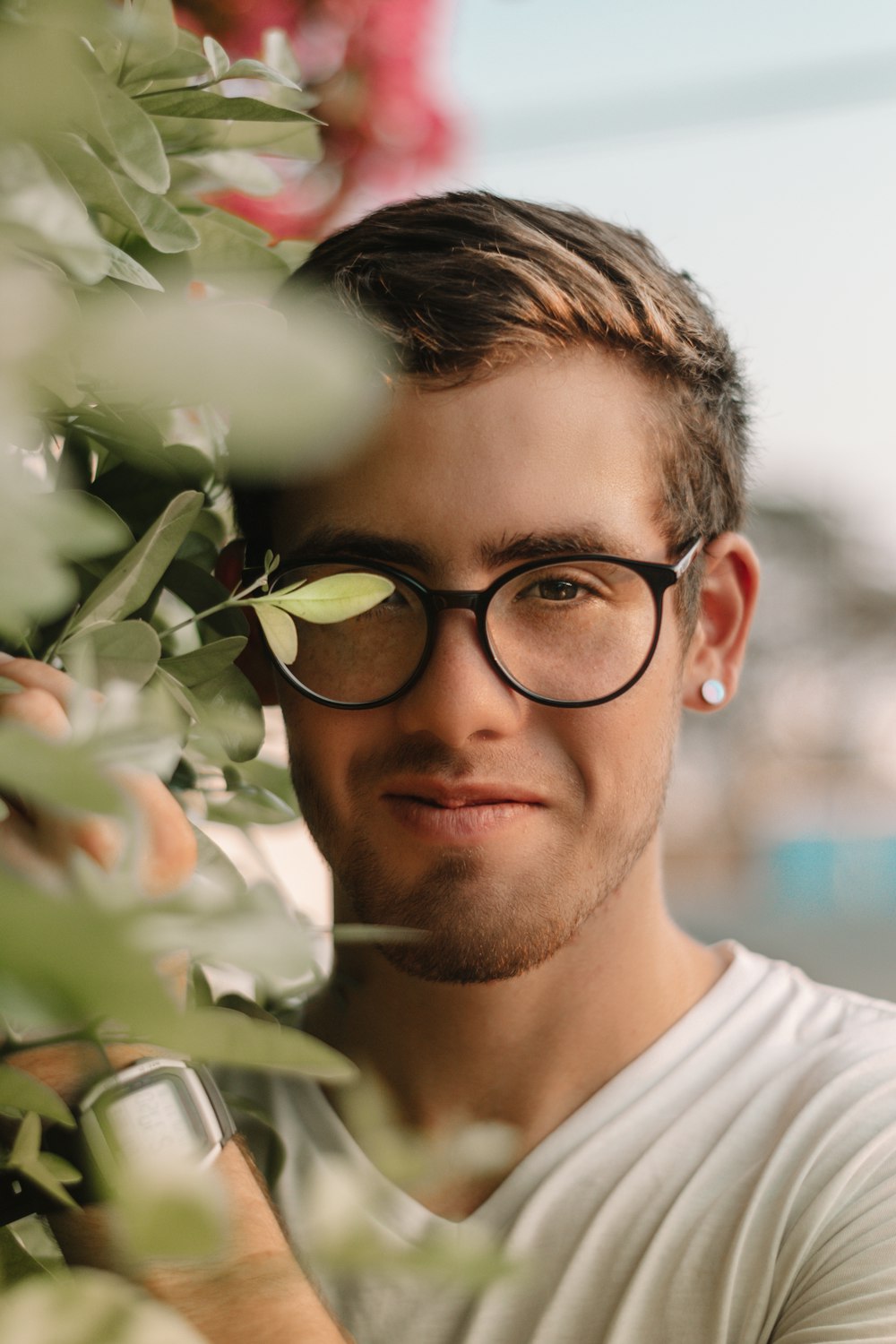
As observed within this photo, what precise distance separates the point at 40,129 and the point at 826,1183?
3.05 feet

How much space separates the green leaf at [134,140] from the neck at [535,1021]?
0.82 m

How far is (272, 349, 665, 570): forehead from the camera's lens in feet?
3.35

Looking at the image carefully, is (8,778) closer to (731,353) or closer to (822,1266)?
(822,1266)

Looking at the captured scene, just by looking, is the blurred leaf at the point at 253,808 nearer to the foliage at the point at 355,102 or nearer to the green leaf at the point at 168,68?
the green leaf at the point at 168,68

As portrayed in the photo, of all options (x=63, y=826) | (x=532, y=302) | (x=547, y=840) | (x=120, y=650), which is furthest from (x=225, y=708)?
(x=532, y=302)

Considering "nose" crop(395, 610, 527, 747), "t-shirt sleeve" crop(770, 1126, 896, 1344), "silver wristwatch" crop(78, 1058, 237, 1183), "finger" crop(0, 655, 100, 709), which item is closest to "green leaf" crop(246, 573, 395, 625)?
"finger" crop(0, 655, 100, 709)

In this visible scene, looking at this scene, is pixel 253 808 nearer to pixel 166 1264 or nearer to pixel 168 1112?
pixel 168 1112

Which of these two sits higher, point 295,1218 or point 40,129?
point 40,129

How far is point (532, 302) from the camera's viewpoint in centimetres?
111

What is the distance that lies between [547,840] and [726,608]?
0.37m

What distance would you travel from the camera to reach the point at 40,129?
0.62 feet

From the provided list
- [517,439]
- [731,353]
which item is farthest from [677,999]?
[731,353]

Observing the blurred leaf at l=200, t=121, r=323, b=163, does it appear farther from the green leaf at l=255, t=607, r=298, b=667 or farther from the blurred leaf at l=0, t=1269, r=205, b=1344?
the blurred leaf at l=0, t=1269, r=205, b=1344

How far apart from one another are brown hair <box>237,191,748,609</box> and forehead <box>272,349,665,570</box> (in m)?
0.03
